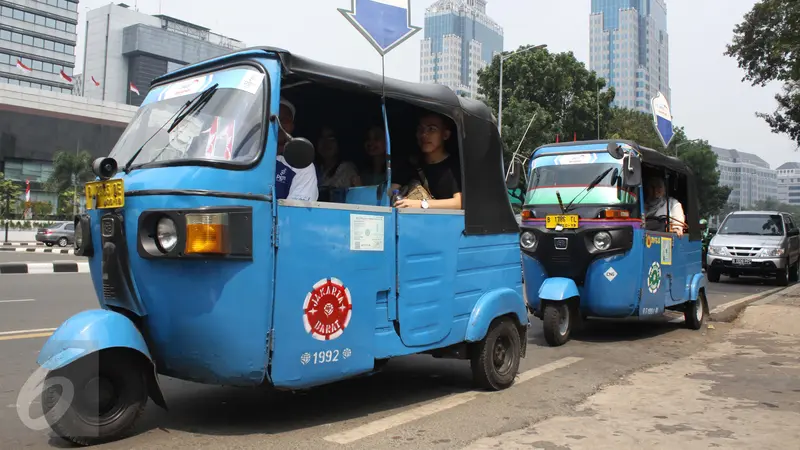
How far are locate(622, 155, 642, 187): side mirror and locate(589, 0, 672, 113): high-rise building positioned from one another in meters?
156

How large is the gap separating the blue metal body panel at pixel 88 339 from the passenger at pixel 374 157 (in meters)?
2.10

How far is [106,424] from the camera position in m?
3.56

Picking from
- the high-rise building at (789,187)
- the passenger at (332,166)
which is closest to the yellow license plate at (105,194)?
the passenger at (332,166)

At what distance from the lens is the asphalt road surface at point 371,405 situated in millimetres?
3871

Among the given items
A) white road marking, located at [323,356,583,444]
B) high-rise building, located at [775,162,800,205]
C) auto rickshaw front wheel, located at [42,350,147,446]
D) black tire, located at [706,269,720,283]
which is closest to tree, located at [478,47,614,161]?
black tire, located at [706,269,720,283]

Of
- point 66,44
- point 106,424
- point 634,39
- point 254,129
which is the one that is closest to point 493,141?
point 254,129

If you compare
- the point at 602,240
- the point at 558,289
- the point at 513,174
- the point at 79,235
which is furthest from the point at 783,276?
the point at 79,235

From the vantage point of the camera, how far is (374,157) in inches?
205

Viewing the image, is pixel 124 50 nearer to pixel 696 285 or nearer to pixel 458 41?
pixel 458 41

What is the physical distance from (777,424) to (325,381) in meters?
3.15

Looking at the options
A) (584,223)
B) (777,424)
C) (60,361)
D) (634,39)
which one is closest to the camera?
(60,361)

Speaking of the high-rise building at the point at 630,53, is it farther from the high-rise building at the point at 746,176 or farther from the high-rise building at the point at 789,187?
the high-rise building at the point at 789,187

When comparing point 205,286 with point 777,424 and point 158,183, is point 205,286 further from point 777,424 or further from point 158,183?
point 777,424

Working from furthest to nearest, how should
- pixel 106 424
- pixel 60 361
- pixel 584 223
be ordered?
pixel 584 223
pixel 106 424
pixel 60 361
